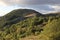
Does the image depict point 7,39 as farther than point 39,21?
No

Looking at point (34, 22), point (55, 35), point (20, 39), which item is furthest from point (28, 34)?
point (55, 35)

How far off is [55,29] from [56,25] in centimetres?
234

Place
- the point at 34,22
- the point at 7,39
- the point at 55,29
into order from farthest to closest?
the point at 34,22 → the point at 7,39 → the point at 55,29

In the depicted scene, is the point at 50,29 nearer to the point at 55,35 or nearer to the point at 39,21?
the point at 55,35

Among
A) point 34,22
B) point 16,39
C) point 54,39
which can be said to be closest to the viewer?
point 54,39

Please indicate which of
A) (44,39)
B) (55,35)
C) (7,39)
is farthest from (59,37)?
(7,39)

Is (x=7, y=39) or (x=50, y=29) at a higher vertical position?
(x=50, y=29)

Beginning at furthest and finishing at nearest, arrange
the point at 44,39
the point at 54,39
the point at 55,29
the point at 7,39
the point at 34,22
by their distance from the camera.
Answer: the point at 34,22 < the point at 7,39 < the point at 55,29 < the point at 44,39 < the point at 54,39

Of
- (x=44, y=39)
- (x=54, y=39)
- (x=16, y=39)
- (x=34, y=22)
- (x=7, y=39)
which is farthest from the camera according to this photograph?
(x=34, y=22)

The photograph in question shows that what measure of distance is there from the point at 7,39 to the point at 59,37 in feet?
227

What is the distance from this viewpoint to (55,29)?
70.4m

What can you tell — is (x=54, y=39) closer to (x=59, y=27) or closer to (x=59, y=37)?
(x=59, y=37)

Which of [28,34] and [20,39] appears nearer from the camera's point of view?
[20,39]

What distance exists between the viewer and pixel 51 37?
59.5 metres
